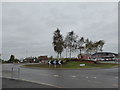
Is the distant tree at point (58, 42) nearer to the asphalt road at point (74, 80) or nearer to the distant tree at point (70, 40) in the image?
the distant tree at point (70, 40)

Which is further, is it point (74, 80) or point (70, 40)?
point (70, 40)

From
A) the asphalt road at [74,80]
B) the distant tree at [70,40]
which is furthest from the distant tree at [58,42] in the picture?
the asphalt road at [74,80]

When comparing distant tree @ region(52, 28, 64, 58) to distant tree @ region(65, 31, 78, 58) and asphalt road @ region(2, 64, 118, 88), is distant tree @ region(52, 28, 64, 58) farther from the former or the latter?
asphalt road @ region(2, 64, 118, 88)

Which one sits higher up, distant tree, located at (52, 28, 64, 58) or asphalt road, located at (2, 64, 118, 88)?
distant tree, located at (52, 28, 64, 58)

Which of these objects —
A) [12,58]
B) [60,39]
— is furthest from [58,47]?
[12,58]

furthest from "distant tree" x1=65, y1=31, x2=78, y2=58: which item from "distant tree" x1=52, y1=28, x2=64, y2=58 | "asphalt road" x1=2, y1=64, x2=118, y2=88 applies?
"asphalt road" x1=2, y1=64, x2=118, y2=88

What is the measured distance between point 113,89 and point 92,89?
115cm

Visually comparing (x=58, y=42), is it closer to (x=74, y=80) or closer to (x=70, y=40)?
(x=70, y=40)

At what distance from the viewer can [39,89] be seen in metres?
8.02

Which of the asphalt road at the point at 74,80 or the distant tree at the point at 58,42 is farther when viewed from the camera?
the distant tree at the point at 58,42

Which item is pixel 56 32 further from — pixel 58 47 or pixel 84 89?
pixel 84 89

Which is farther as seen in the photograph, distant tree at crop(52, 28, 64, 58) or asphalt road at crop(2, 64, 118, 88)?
distant tree at crop(52, 28, 64, 58)

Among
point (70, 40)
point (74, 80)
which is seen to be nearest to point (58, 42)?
point (70, 40)

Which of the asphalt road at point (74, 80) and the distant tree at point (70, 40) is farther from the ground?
the distant tree at point (70, 40)
